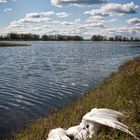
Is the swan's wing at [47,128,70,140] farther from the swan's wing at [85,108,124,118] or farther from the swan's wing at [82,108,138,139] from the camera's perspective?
the swan's wing at [85,108,124,118]

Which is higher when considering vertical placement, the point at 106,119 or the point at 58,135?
the point at 106,119

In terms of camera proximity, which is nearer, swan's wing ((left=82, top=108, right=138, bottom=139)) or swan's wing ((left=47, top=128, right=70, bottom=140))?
swan's wing ((left=82, top=108, right=138, bottom=139))

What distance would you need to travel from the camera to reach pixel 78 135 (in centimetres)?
652

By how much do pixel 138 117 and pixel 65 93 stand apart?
1159cm

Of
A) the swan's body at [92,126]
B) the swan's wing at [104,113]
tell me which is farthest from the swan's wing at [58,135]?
the swan's wing at [104,113]

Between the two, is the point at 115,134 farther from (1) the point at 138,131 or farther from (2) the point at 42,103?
(2) the point at 42,103

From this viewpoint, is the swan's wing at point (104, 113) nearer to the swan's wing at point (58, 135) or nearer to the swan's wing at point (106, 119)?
the swan's wing at point (106, 119)

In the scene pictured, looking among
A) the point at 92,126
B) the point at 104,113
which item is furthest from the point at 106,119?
the point at 104,113

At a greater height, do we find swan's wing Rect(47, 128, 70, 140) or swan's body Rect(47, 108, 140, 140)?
swan's body Rect(47, 108, 140, 140)

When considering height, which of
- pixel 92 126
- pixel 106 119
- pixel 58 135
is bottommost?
pixel 58 135

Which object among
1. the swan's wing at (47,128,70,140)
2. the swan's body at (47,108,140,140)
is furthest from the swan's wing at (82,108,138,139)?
the swan's wing at (47,128,70,140)

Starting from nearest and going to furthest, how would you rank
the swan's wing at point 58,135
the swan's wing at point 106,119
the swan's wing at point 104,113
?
the swan's wing at point 106,119 < the swan's wing at point 58,135 < the swan's wing at point 104,113

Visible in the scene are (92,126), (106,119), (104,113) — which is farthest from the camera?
(104,113)

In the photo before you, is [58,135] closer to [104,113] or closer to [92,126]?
[92,126]
